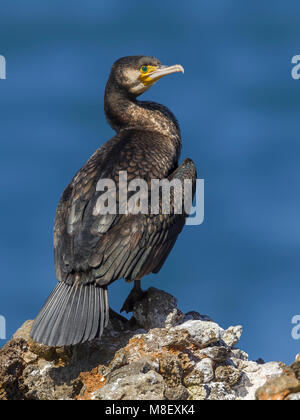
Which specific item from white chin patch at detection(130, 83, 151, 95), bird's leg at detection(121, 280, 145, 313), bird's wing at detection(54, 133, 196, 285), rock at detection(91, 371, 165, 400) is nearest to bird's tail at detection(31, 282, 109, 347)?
bird's wing at detection(54, 133, 196, 285)

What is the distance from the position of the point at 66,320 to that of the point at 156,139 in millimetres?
2443

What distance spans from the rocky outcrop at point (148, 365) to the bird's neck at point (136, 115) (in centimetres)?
228

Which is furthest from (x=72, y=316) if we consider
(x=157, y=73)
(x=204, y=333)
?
(x=157, y=73)

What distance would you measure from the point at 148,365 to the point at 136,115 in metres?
3.50

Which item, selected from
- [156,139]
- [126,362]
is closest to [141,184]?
[156,139]

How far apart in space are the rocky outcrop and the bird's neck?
Answer: 2276 mm

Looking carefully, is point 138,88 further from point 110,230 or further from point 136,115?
point 110,230

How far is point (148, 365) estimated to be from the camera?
24.5ft

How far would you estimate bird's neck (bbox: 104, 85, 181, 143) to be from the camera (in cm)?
1016

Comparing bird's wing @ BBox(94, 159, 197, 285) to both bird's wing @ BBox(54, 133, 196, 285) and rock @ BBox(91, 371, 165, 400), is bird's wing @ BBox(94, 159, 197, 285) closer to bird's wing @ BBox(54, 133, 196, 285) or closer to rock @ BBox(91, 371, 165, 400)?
bird's wing @ BBox(54, 133, 196, 285)

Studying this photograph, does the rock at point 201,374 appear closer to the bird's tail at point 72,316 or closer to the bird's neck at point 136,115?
the bird's tail at point 72,316

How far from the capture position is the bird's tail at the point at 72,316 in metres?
7.89

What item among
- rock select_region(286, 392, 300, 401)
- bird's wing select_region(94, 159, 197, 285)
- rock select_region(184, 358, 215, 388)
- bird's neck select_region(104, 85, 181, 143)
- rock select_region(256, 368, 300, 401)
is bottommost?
rock select_region(286, 392, 300, 401)
